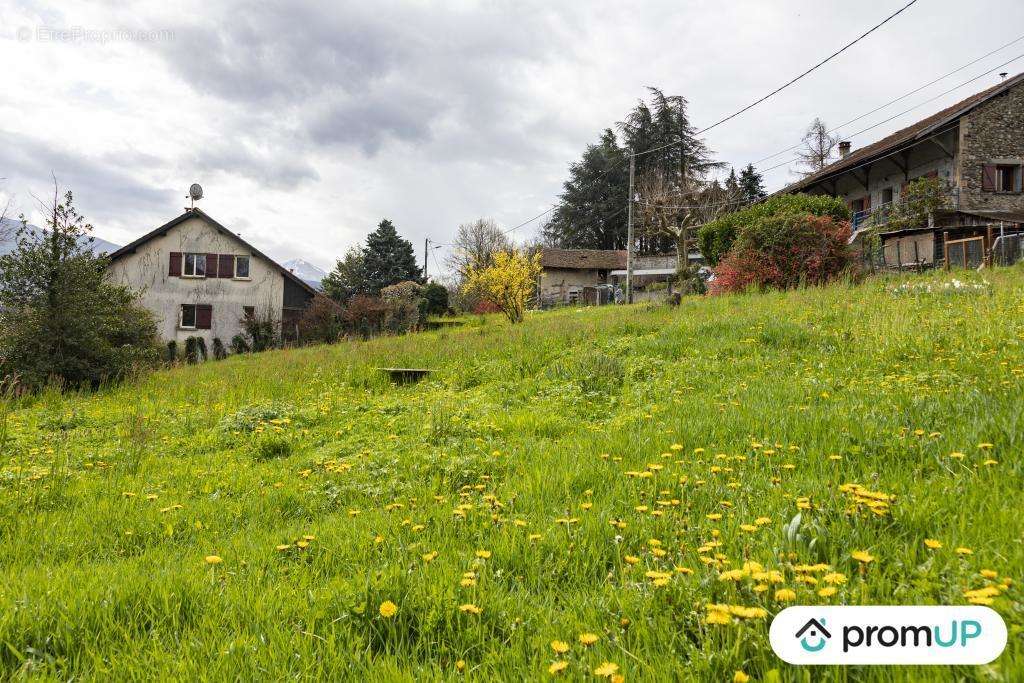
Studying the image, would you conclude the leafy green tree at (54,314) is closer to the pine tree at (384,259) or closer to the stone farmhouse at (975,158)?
the stone farmhouse at (975,158)

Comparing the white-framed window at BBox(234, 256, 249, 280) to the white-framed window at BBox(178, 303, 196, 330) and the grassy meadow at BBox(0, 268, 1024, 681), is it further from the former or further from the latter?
the grassy meadow at BBox(0, 268, 1024, 681)

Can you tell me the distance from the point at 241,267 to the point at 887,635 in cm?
3684

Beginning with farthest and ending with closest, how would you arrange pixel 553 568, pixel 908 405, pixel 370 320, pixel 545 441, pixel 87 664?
pixel 370 320, pixel 545 441, pixel 908 405, pixel 553 568, pixel 87 664

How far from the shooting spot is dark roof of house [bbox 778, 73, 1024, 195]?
24688 millimetres

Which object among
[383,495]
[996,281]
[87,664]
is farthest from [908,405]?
[996,281]

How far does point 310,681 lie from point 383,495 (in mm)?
2278

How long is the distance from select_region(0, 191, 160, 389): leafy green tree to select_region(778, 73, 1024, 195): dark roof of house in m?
31.9

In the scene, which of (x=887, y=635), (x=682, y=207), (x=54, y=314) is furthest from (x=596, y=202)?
(x=887, y=635)

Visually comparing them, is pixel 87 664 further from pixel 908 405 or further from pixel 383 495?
pixel 908 405

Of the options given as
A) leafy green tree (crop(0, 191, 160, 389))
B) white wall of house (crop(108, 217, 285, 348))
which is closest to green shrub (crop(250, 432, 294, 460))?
leafy green tree (crop(0, 191, 160, 389))

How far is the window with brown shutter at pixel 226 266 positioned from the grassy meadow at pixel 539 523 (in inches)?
1112

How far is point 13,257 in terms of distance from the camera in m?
12.7

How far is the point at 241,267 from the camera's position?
33.7m

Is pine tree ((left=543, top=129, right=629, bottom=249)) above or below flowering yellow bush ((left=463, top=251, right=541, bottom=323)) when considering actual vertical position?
above
